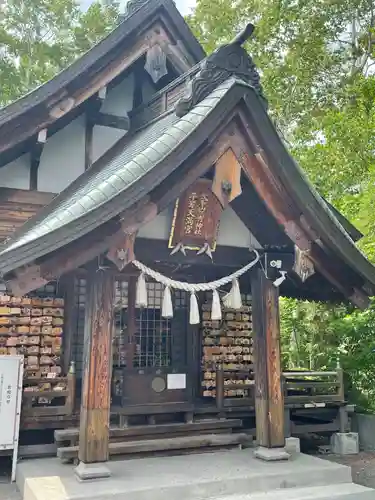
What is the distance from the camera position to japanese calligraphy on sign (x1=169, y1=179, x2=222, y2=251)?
21.2 ft

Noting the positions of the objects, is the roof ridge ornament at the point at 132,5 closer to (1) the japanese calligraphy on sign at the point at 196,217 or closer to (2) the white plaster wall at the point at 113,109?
(2) the white plaster wall at the point at 113,109

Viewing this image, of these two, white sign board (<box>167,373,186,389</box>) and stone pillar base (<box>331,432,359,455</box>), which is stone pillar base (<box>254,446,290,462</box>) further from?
stone pillar base (<box>331,432,359,455</box>)

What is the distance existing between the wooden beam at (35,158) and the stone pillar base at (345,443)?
26.2 feet

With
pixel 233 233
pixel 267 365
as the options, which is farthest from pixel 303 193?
pixel 267 365

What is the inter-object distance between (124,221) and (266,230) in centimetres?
250

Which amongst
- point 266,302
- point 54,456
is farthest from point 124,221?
point 54,456

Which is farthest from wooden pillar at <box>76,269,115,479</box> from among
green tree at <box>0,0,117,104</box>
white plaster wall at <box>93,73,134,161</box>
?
green tree at <box>0,0,117,104</box>

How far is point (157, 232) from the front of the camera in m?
6.72

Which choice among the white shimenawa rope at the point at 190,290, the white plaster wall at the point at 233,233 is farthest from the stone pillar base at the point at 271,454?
the white plaster wall at the point at 233,233

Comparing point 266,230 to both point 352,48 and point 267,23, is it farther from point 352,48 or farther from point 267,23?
point 352,48

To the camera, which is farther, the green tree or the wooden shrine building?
the green tree

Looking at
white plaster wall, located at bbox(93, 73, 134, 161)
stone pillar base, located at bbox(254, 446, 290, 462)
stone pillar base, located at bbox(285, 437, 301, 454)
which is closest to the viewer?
stone pillar base, located at bbox(254, 446, 290, 462)

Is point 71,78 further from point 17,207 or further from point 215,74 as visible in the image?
point 215,74

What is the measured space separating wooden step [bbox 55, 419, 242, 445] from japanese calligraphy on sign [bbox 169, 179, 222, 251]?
10.4 ft
